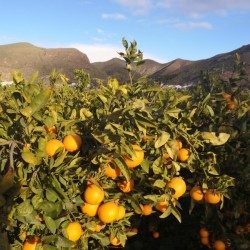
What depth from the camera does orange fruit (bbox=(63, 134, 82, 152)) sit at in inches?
78.6

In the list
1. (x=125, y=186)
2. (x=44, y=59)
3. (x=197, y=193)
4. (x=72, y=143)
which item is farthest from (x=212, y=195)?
(x=44, y=59)

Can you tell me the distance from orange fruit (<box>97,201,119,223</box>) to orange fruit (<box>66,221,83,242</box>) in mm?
136

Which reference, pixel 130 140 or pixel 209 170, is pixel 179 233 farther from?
pixel 130 140

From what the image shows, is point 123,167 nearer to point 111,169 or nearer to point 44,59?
point 111,169

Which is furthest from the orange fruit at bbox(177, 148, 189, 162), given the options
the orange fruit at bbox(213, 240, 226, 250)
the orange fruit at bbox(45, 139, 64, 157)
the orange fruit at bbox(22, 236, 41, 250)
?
the orange fruit at bbox(213, 240, 226, 250)

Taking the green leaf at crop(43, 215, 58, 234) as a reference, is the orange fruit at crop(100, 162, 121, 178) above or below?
above

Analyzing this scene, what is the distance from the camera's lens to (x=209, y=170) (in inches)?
84.3

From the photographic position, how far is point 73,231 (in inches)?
78.1

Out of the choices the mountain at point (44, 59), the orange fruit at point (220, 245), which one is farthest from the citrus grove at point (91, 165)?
the mountain at point (44, 59)

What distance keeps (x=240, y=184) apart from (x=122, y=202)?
3.85 ft

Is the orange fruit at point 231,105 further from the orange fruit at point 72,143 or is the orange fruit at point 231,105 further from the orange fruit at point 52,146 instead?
the orange fruit at point 52,146

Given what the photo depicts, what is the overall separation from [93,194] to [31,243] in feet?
1.40

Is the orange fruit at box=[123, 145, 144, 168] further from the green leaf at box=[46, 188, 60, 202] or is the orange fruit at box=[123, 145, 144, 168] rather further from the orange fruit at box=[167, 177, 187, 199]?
the green leaf at box=[46, 188, 60, 202]

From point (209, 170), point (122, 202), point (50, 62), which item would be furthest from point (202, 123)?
point (50, 62)
